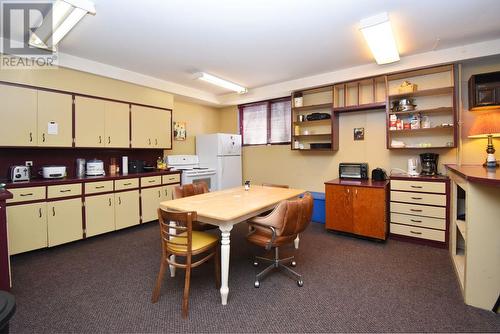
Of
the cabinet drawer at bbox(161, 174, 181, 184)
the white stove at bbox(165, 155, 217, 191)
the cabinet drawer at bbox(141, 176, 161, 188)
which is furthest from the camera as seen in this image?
the white stove at bbox(165, 155, 217, 191)

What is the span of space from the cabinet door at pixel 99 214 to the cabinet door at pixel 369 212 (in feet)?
12.2

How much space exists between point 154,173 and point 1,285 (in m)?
2.47

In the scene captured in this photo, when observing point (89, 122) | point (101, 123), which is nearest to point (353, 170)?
point (101, 123)

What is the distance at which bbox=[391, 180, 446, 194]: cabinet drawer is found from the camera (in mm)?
3127

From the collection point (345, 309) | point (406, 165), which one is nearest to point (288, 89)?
point (406, 165)

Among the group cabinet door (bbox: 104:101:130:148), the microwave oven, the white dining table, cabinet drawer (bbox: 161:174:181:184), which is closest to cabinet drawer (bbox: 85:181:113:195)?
cabinet door (bbox: 104:101:130:148)

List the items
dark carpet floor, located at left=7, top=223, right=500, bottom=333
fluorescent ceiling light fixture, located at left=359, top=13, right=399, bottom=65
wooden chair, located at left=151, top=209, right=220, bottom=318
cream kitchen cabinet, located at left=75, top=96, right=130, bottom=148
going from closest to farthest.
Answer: dark carpet floor, located at left=7, top=223, right=500, bottom=333
wooden chair, located at left=151, top=209, right=220, bottom=318
fluorescent ceiling light fixture, located at left=359, top=13, right=399, bottom=65
cream kitchen cabinet, located at left=75, top=96, right=130, bottom=148

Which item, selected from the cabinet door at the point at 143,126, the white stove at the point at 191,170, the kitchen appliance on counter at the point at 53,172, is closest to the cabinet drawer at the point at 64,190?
the kitchen appliance on counter at the point at 53,172

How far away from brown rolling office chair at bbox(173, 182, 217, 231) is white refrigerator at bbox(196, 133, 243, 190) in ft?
6.47

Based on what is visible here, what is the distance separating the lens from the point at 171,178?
15.0 ft

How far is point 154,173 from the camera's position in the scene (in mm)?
4301

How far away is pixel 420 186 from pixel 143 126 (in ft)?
14.7

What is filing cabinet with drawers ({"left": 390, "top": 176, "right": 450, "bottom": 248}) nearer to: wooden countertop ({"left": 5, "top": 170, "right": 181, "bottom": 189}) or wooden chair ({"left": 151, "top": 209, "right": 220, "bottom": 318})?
wooden chair ({"left": 151, "top": 209, "right": 220, "bottom": 318})

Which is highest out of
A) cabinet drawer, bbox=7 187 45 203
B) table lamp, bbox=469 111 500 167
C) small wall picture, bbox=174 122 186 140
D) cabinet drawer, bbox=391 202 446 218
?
small wall picture, bbox=174 122 186 140
